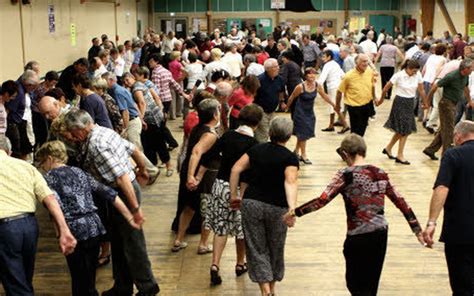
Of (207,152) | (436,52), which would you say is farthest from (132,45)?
(207,152)

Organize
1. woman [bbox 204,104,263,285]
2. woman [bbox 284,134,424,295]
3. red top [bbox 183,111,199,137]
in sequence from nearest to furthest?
1. woman [bbox 284,134,424,295]
2. woman [bbox 204,104,263,285]
3. red top [bbox 183,111,199,137]

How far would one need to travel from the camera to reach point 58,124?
450 centimetres

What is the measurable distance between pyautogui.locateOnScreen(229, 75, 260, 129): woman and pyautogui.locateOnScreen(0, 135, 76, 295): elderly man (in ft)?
10.4

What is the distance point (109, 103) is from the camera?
676 centimetres

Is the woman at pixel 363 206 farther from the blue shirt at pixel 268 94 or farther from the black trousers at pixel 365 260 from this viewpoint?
the blue shirt at pixel 268 94

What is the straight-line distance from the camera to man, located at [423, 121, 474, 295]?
403cm

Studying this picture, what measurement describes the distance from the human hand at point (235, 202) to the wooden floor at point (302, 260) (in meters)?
0.71

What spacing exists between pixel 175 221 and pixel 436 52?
6.34 meters

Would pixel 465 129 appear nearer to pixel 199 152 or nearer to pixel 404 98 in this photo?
pixel 199 152

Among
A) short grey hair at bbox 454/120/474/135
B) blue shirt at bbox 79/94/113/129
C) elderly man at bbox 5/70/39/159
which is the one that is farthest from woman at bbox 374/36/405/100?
short grey hair at bbox 454/120/474/135

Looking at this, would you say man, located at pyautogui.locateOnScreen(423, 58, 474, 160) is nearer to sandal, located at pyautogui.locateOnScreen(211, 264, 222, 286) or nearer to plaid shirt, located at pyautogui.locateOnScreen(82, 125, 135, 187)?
sandal, located at pyautogui.locateOnScreen(211, 264, 222, 286)

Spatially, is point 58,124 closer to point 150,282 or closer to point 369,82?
point 150,282

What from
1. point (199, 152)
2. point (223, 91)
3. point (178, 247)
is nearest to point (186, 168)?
point (199, 152)

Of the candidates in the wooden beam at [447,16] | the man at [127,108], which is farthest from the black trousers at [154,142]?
the wooden beam at [447,16]
